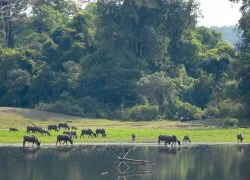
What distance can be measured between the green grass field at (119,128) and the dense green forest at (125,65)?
4.78 m

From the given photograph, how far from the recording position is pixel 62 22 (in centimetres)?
11106

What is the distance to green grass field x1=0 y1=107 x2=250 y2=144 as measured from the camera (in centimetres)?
6031

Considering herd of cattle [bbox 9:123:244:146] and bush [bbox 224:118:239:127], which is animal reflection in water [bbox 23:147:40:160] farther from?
bush [bbox 224:118:239:127]

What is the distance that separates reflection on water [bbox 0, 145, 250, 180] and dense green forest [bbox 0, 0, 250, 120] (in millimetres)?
32613

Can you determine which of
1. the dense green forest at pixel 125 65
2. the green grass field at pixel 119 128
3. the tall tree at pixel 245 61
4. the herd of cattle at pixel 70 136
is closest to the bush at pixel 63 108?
the dense green forest at pixel 125 65

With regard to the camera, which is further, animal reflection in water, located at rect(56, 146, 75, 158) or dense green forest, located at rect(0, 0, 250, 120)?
dense green forest, located at rect(0, 0, 250, 120)

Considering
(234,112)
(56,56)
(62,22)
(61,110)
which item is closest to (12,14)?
(62,22)

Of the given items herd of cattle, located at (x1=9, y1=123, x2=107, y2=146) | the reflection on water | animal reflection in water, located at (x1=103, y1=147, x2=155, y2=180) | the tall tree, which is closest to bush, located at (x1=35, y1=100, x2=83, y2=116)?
herd of cattle, located at (x1=9, y1=123, x2=107, y2=146)

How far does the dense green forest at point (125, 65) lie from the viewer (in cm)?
8850

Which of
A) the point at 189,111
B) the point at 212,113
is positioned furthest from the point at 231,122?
the point at 189,111

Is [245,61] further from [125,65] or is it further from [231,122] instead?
[125,65]

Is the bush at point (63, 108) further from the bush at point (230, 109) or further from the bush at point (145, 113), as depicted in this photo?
the bush at point (230, 109)

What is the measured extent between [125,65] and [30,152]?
47.1 metres

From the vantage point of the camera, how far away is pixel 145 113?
8488 centimetres
